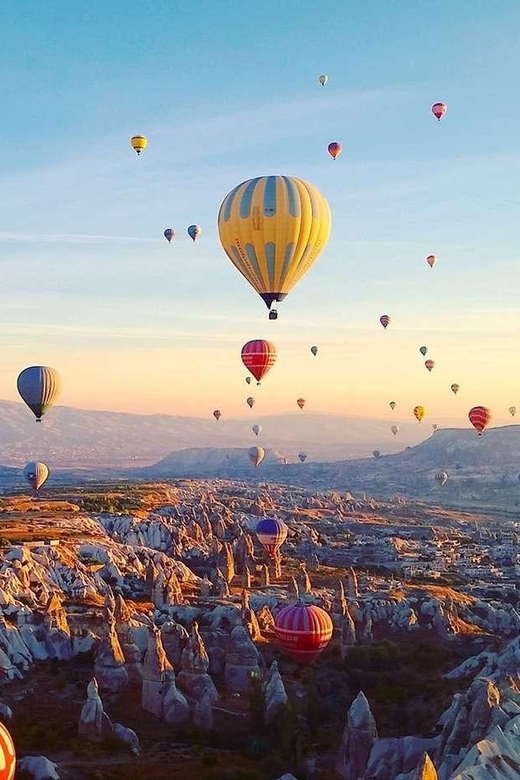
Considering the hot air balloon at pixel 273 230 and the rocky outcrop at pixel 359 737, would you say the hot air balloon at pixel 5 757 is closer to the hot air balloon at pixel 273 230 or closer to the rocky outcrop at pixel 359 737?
the rocky outcrop at pixel 359 737

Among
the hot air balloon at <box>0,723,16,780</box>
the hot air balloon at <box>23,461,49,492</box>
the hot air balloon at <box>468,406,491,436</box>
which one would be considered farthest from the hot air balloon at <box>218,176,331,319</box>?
the hot air balloon at <box>468,406,491,436</box>

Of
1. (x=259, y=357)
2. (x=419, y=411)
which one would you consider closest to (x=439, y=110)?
(x=259, y=357)

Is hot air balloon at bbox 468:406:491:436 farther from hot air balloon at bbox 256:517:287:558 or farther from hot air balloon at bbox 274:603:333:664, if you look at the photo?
hot air balloon at bbox 274:603:333:664

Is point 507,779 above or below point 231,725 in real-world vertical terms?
above

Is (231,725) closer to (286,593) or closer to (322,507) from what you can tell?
(286,593)

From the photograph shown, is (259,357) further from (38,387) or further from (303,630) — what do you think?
(303,630)

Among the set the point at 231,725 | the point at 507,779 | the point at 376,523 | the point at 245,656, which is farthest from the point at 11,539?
the point at 376,523
